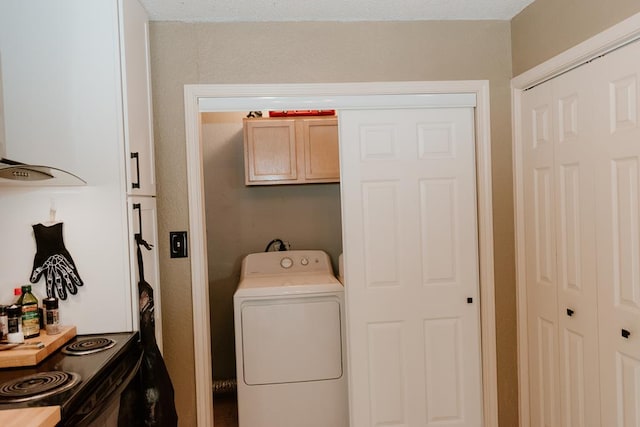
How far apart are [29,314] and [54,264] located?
0.21m

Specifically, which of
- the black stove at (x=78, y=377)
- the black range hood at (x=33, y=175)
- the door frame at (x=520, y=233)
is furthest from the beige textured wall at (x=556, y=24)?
the black stove at (x=78, y=377)

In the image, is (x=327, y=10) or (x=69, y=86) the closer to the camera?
(x=69, y=86)

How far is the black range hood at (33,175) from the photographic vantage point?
133cm

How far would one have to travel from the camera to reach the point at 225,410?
328cm

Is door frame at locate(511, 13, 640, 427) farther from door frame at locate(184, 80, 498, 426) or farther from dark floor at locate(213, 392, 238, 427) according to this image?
dark floor at locate(213, 392, 238, 427)

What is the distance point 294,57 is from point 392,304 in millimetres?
1409

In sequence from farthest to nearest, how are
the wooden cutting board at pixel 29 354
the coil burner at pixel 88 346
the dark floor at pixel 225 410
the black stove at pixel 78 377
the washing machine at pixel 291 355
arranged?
the dark floor at pixel 225 410 < the washing machine at pixel 291 355 < the coil burner at pixel 88 346 < the wooden cutting board at pixel 29 354 < the black stove at pixel 78 377

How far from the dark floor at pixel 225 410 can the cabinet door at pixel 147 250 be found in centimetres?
129

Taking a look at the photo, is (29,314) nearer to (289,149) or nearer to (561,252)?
(289,149)

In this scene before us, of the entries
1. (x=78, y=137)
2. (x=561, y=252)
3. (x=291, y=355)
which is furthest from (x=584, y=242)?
(x=78, y=137)

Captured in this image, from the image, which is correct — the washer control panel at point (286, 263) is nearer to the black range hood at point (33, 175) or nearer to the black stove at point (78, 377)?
Result: the black stove at point (78, 377)

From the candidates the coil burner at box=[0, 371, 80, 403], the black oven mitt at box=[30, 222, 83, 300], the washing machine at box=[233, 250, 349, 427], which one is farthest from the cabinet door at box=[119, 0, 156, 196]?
the washing machine at box=[233, 250, 349, 427]

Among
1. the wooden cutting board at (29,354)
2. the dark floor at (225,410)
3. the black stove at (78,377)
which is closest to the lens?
the black stove at (78,377)

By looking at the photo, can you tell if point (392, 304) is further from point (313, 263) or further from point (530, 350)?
point (313, 263)
